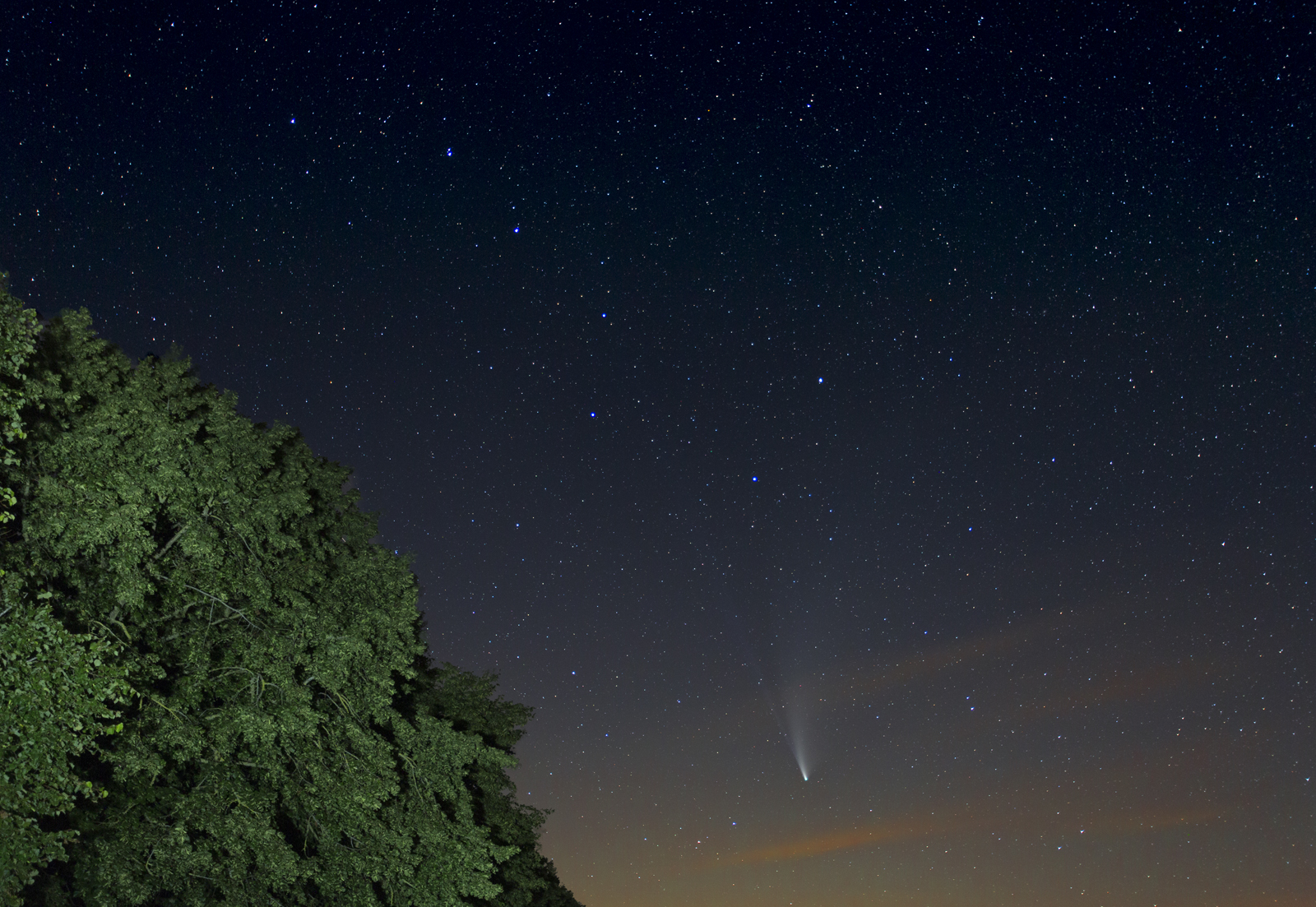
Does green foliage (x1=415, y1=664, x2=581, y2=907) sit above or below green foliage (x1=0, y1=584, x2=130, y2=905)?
above

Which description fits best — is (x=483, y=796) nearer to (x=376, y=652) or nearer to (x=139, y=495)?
(x=376, y=652)

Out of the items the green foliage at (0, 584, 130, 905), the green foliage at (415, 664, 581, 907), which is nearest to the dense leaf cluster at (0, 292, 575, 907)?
the green foliage at (0, 584, 130, 905)

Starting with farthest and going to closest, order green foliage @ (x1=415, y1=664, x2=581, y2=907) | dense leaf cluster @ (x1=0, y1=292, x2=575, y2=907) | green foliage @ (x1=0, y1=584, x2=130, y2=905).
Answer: green foliage @ (x1=415, y1=664, x2=581, y2=907) < dense leaf cluster @ (x1=0, y1=292, x2=575, y2=907) < green foliage @ (x1=0, y1=584, x2=130, y2=905)

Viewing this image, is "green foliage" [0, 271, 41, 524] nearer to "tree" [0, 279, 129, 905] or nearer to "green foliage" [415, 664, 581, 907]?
"tree" [0, 279, 129, 905]

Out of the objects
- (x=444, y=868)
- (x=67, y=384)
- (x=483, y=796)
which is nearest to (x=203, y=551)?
(x=67, y=384)

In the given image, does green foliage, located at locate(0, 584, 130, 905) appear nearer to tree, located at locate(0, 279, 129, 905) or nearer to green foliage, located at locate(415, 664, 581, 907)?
tree, located at locate(0, 279, 129, 905)

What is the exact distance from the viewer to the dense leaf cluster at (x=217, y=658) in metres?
17.7

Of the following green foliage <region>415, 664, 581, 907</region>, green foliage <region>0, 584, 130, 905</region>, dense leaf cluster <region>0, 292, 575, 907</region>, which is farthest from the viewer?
green foliage <region>415, 664, 581, 907</region>

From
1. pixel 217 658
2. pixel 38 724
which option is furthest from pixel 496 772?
pixel 38 724

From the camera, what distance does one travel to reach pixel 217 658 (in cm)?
2094

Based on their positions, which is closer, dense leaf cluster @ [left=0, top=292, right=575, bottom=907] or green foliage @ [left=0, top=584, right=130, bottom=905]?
green foliage @ [left=0, top=584, right=130, bottom=905]

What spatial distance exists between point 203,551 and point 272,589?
204 cm

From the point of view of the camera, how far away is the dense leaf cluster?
1772cm

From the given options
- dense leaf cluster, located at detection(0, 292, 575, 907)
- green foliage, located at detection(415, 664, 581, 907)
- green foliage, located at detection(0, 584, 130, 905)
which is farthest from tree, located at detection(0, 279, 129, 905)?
green foliage, located at detection(415, 664, 581, 907)
